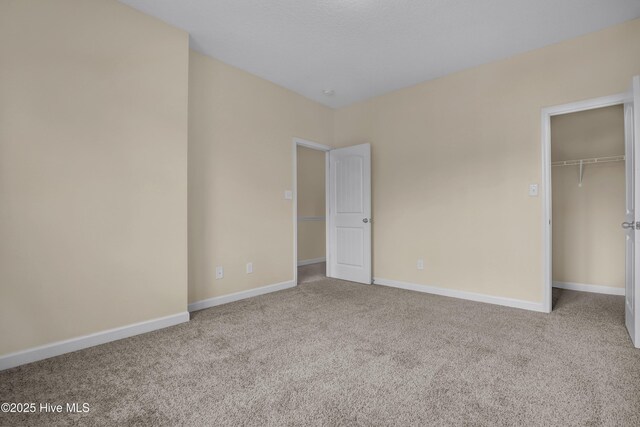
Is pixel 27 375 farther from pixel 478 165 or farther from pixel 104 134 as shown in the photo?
pixel 478 165

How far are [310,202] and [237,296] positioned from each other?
3.24 metres

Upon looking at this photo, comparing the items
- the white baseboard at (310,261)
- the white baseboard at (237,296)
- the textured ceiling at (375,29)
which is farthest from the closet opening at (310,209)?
the textured ceiling at (375,29)

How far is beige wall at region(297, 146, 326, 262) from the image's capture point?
6266mm

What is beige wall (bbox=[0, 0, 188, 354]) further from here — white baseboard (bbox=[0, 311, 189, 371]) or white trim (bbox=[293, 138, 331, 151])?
white trim (bbox=[293, 138, 331, 151])

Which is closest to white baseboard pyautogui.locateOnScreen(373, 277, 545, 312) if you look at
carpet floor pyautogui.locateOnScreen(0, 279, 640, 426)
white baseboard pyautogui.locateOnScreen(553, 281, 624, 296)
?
carpet floor pyautogui.locateOnScreen(0, 279, 640, 426)

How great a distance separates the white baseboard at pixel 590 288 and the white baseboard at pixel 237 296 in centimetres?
355

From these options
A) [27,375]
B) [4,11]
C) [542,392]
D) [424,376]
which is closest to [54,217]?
[27,375]

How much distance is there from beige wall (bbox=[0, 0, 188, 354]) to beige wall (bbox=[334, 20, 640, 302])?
2.63m

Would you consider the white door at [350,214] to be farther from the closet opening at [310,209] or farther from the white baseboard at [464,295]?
the closet opening at [310,209]

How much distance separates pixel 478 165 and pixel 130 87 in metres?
3.49

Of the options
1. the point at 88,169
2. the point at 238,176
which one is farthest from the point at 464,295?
the point at 88,169

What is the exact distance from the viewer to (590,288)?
3.89 m

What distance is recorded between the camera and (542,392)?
1671 millimetres

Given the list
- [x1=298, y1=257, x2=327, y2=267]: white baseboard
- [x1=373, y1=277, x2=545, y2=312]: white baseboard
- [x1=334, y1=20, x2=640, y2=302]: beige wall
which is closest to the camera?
[x1=334, y1=20, x2=640, y2=302]: beige wall
